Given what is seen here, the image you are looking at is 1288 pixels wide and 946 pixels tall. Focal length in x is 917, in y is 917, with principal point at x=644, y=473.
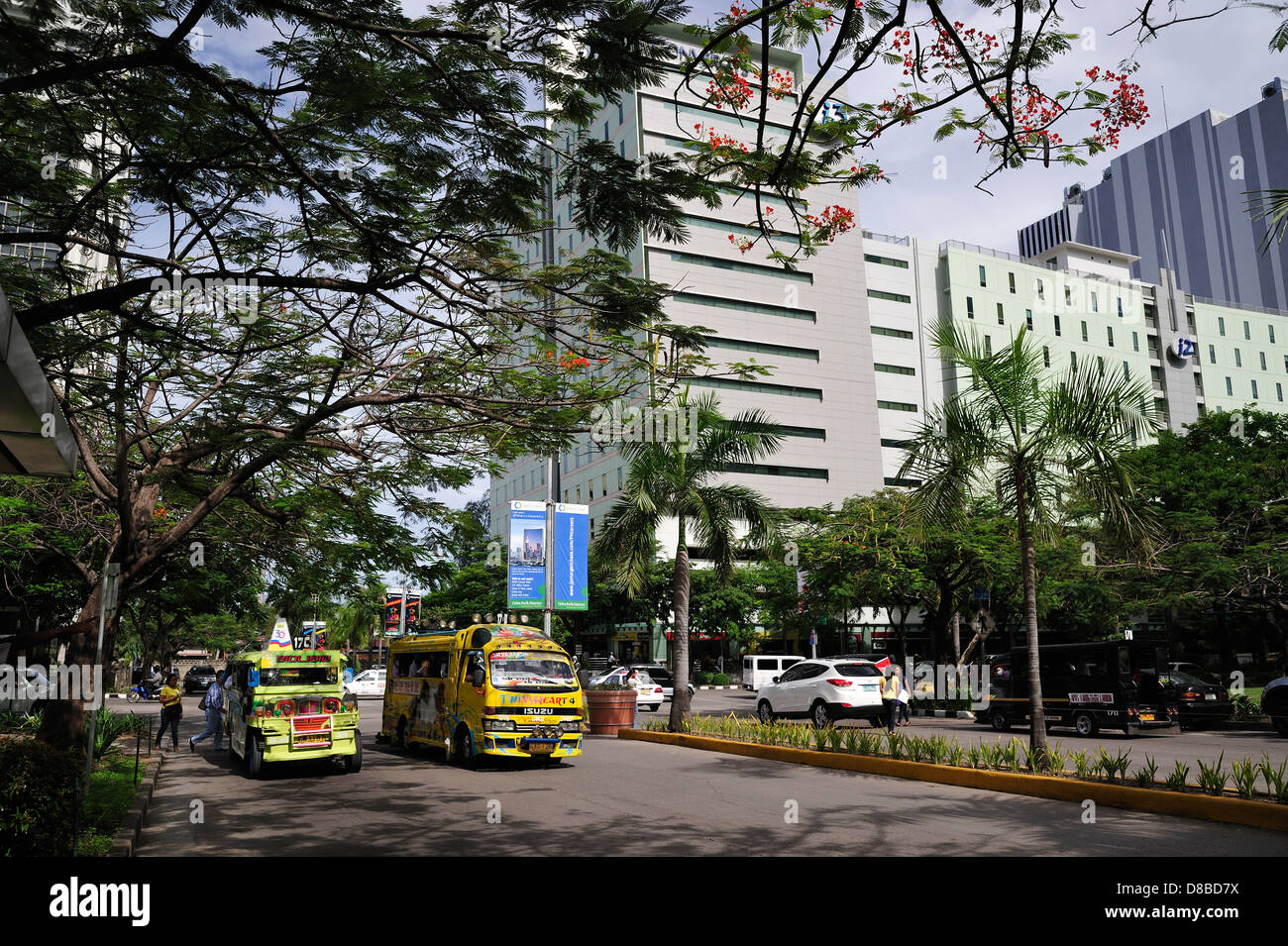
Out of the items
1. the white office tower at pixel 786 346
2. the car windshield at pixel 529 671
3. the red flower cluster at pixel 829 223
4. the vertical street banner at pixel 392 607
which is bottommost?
the car windshield at pixel 529 671

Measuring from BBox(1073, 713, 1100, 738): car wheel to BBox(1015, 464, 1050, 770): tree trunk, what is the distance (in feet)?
30.9

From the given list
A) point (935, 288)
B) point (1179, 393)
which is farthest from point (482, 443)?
point (1179, 393)

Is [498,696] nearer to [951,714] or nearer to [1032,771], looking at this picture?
[1032,771]

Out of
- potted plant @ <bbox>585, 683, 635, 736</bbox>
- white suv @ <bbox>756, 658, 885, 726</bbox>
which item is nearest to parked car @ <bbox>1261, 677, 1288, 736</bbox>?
white suv @ <bbox>756, 658, 885, 726</bbox>

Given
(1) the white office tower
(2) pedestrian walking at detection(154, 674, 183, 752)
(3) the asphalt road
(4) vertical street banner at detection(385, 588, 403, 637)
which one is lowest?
(3) the asphalt road

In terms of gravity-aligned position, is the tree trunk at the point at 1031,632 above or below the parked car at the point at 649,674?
above

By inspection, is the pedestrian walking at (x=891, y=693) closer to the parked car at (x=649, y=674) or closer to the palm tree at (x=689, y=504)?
the palm tree at (x=689, y=504)

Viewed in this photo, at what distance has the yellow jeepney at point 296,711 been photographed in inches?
579

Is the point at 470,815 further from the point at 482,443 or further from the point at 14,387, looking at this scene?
the point at 14,387

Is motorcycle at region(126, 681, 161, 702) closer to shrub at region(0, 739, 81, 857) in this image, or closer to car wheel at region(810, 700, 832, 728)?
car wheel at region(810, 700, 832, 728)

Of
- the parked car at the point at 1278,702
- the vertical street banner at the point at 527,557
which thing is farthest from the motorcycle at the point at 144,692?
the parked car at the point at 1278,702

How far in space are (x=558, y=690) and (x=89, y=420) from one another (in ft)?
29.2

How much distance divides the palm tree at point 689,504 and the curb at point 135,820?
996 cm

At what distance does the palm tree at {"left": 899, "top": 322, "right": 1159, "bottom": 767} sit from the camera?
12711 millimetres
